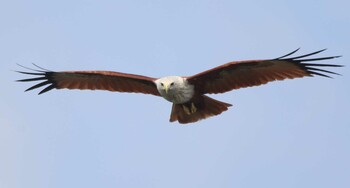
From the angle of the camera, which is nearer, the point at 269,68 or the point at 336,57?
the point at 336,57

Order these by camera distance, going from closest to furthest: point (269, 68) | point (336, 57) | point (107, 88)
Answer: point (336, 57)
point (269, 68)
point (107, 88)

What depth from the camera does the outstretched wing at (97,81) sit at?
21.2 meters

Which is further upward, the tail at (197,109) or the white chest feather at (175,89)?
the white chest feather at (175,89)

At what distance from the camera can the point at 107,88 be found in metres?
21.8

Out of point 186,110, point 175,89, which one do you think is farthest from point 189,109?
point 175,89

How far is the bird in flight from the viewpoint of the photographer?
796 inches

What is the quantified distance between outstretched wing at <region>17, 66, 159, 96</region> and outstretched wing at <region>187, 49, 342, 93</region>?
1.12 meters

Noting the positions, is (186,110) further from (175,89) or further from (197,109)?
(175,89)

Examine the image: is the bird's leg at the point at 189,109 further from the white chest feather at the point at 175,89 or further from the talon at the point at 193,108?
the white chest feather at the point at 175,89

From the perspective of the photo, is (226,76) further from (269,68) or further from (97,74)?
(97,74)

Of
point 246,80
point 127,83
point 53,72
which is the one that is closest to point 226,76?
point 246,80

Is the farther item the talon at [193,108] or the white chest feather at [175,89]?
the talon at [193,108]

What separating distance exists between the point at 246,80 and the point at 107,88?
2.95m

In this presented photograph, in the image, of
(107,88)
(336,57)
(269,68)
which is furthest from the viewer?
(107,88)
